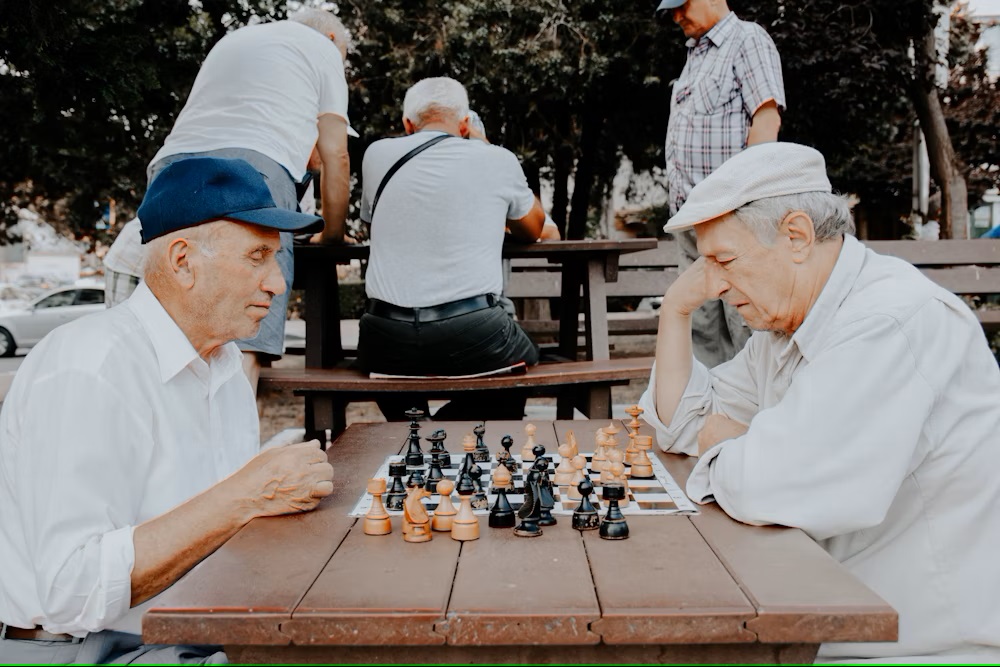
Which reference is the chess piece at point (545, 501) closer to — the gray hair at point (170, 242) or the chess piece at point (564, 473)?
the chess piece at point (564, 473)

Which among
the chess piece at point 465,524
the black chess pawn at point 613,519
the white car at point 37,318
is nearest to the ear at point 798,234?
the black chess pawn at point 613,519

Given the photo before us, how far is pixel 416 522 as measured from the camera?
69.9 inches

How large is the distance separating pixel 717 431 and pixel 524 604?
1.08 meters

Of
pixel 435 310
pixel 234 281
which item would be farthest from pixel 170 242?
pixel 435 310

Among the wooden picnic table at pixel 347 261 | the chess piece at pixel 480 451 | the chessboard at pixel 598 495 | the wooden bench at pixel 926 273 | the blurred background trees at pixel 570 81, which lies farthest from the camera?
the blurred background trees at pixel 570 81

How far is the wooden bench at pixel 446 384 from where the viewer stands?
14.3ft

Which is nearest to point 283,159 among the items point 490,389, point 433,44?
point 490,389

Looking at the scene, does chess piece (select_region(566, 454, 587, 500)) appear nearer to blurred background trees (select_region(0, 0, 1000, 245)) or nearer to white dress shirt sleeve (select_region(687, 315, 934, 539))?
white dress shirt sleeve (select_region(687, 315, 934, 539))

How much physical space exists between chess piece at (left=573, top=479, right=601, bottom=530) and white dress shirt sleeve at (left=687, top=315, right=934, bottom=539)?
28 cm

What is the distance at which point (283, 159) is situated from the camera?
4.28m

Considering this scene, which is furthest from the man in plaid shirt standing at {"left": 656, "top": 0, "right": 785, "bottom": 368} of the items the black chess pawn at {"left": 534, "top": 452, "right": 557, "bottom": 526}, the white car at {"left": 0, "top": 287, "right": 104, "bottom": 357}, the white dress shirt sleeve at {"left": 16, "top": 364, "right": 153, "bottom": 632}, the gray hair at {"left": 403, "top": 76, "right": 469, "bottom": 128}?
the white car at {"left": 0, "top": 287, "right": 104, "bottom": 357}

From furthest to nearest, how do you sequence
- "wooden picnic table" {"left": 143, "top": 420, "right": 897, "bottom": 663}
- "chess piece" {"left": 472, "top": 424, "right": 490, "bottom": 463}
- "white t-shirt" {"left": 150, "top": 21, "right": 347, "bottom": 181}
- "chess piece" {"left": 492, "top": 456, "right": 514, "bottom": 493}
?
"white t-shirt" {"left": 150, "top": 21, "right": 347, "bottom": 181} → "chess piece" {"left": 472, "top": 424, "right": 490, "bottom": 463} → "chess piece" {"left": 492, "top": 456, "right": 514, "bottom": 493} → "wooden picnic table" {"left": 143, "top": 420, "right": 897, "bottom": 663}

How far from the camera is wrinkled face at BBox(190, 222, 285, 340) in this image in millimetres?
2186

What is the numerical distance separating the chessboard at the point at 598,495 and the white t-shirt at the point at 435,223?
1937 millimetres
